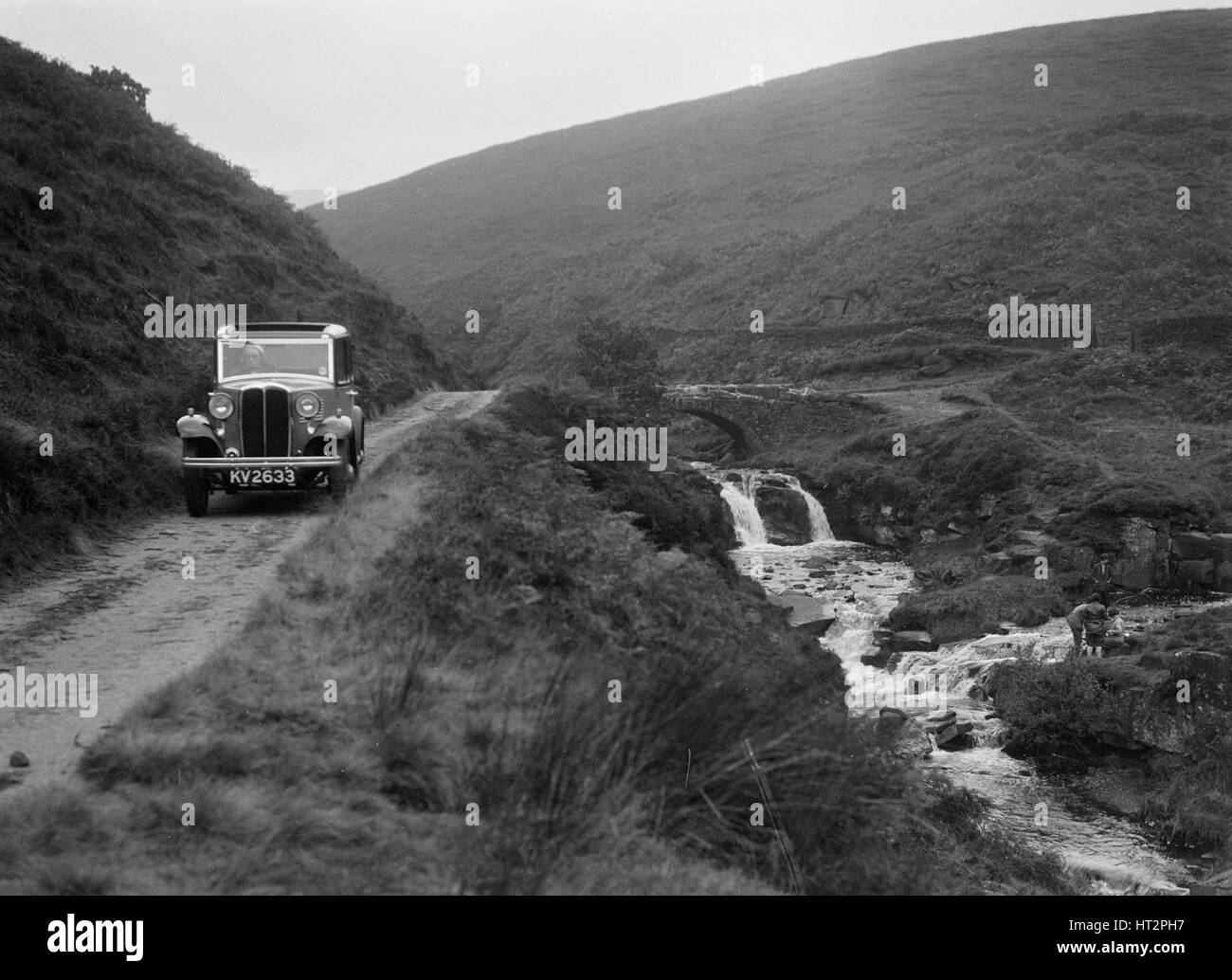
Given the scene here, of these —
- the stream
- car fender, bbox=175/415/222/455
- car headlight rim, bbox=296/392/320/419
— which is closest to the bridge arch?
the stream

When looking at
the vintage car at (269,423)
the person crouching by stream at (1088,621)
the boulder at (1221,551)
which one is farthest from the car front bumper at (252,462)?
the boulder at (1221,551)

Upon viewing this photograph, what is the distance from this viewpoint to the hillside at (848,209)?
196ft

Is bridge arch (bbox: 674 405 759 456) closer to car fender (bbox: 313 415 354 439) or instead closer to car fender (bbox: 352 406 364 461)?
car fender (bbox: 352 406 364 461)

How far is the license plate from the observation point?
13.0 metres

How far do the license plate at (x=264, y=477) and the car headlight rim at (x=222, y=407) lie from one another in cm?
72

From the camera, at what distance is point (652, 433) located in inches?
935

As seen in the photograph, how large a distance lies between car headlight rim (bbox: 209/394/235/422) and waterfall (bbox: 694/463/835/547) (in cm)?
2277

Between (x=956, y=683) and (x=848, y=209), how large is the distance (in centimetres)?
6321

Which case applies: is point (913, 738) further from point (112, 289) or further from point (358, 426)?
point (112, 289)

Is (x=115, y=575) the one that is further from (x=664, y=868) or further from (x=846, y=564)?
(x=846, y=564)

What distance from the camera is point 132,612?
9.24 m

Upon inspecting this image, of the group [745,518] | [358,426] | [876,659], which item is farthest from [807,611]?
[358,426]

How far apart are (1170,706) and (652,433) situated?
11639mm

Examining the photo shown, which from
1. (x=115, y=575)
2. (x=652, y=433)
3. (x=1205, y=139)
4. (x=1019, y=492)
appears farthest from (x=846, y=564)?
(x=1205, y=139)
